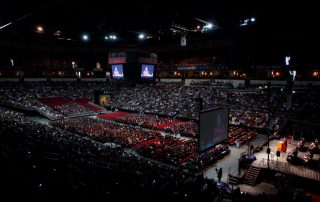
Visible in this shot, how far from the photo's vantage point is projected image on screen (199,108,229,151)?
52.7ft

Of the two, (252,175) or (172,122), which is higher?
(172,122)

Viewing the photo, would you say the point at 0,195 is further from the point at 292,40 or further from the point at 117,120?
the point at 292,40

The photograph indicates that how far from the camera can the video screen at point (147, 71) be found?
27148mm

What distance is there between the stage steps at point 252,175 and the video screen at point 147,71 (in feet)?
51.6

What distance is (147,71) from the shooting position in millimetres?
27797

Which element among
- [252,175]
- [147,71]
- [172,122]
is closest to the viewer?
[252,175]

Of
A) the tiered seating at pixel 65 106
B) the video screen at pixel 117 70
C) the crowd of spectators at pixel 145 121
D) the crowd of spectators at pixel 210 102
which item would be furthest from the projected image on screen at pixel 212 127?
the tiered seating at pixel 65 106

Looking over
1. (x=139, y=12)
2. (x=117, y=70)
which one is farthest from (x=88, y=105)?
(x=139, y=12)

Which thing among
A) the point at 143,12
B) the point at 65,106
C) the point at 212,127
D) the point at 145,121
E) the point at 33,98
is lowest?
the point at 145,121

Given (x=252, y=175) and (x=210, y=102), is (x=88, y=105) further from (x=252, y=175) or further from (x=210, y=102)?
(x=252, y=175)

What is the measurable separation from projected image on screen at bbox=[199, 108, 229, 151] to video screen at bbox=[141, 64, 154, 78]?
11.8 m

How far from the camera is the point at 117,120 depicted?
34500mm

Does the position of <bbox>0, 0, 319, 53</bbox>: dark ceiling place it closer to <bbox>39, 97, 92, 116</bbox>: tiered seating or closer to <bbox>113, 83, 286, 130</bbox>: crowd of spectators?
<bbox>113, 83, 286, 130</bbox>: crowd of spectators

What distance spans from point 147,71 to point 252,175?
16599 mm
